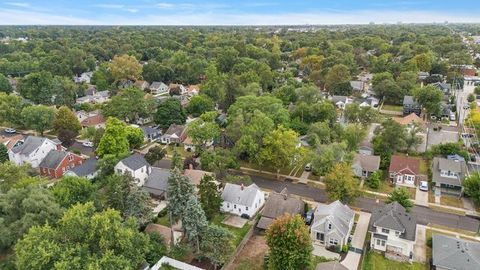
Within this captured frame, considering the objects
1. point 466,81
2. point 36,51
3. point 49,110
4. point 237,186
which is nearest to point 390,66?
point 466,81

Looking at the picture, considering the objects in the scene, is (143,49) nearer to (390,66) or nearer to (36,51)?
(36,51)

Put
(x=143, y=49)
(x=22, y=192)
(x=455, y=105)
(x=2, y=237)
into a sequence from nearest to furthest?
(x=2, y=237)
(x=22, y=192)
(x=455, y=105)
(x=143, y=49)

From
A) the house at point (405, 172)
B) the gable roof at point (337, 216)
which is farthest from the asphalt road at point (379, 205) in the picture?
the gable roof at point (337, 216)

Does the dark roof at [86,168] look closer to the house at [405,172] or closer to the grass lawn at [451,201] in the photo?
the house at [405,172]

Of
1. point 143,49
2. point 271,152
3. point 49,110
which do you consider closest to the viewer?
point 271,152

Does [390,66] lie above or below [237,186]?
above

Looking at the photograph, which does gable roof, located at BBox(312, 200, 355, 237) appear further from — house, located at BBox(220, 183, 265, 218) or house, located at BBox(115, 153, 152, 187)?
house, located at BBox(115, 153, 152, 187)

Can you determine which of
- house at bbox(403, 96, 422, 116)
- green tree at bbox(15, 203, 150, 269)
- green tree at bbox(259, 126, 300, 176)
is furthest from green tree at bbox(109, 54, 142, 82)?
green tree at bbox(15, 203, 150, 269)
